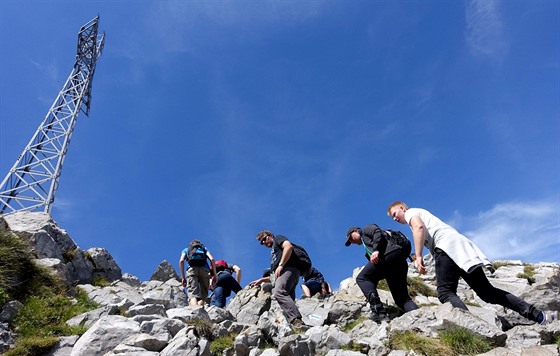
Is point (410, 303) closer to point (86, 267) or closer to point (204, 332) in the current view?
point (204, 332)

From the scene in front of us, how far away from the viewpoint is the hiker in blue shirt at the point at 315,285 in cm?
1444

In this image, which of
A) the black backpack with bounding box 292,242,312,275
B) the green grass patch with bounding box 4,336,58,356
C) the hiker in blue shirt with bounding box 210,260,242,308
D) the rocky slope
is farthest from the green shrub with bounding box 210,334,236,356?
the hiker in blue shirt with bounding box 210,260,242,308

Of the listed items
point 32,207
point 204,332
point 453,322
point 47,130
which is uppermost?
point 47,130

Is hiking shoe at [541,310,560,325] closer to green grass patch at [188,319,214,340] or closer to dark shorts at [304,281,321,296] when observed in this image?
green grass patch at [188,319,214,340]

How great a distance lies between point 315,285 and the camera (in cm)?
1471

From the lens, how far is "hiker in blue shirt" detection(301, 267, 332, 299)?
47.4 ft

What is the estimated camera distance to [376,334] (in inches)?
260

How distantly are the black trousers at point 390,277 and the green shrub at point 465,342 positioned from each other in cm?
211

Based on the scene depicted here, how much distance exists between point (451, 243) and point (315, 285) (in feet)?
27.8

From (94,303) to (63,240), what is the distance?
5.54 m

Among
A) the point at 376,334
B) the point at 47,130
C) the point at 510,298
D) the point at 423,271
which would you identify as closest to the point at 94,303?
the point at 376,334

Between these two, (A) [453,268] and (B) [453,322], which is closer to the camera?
(B) [453,322]

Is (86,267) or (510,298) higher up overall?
(86,267)

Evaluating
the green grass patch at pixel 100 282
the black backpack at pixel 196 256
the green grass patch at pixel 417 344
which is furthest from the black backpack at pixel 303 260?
the green grass patch at pixel 100 282
